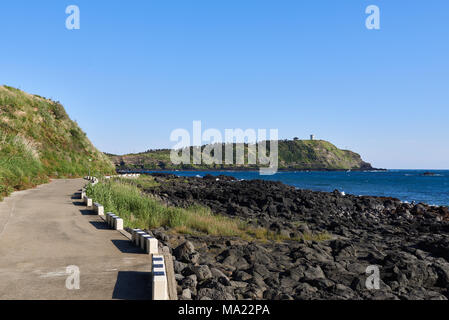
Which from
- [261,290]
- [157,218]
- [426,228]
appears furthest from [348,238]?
[261,290]

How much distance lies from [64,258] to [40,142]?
31942 mm

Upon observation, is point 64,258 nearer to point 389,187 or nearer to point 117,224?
point 117,224

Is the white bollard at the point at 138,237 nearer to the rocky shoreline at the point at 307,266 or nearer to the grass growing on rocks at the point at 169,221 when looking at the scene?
the rocky shoreline at the point at 307,266

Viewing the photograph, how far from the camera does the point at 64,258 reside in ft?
27.1

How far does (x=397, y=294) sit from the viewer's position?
29.0ft

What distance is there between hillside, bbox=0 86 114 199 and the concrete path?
38.8ft

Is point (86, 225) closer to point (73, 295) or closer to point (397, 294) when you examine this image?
point (73, 295)

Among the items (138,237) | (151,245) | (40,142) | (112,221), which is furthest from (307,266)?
(40,142)

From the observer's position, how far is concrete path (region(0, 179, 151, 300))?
20.5 feet

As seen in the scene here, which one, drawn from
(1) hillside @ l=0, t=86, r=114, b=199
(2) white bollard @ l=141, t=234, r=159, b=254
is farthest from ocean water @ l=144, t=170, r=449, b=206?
(2) white bollard @ l=141, t=234, r=159, b=254

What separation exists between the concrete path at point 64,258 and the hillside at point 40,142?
11.8 metres

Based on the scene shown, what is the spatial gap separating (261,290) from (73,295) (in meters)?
3.92

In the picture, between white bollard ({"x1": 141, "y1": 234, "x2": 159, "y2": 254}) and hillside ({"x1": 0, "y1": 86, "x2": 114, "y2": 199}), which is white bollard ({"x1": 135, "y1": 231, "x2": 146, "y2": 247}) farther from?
hillside ({"x1": 0, "y1": 86, "x2": 114, "y2": 199})
